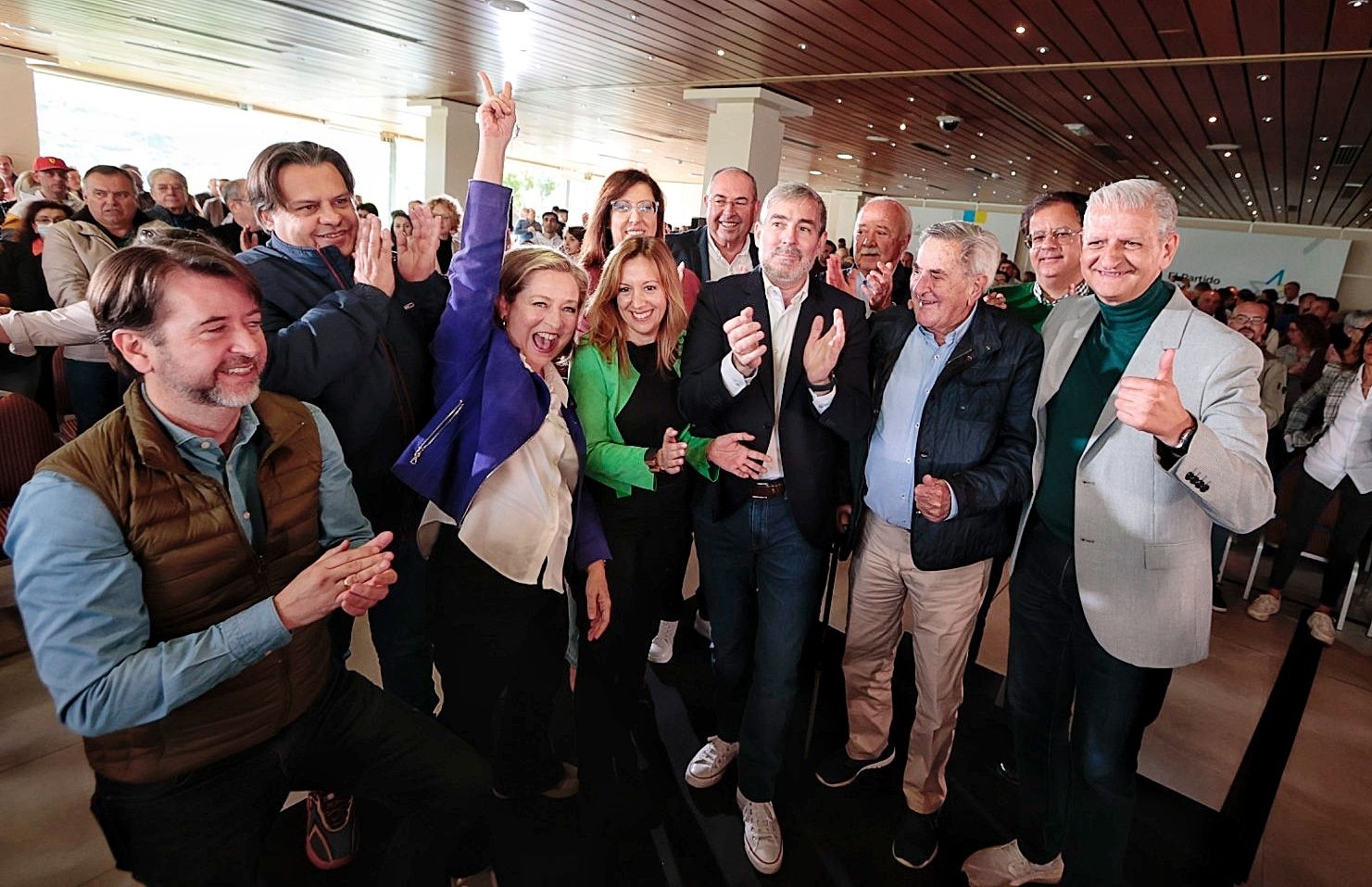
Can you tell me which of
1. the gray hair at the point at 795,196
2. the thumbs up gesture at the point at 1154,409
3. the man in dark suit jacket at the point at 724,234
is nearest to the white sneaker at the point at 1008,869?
the thumbs up gesture at the point at 1154,409

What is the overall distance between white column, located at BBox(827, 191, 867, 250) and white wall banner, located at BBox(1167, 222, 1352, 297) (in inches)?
404

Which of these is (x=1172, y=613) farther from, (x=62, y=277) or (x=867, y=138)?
(x=867, y=138)

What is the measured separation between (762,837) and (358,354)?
1835 millimetres

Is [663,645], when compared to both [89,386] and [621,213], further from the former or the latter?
[89,386]

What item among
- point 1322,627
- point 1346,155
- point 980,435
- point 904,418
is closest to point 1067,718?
point 980,435

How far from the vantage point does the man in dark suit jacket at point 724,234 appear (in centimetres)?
319

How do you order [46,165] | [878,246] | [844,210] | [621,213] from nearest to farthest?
1. [621,213]
2. [878,246]
3. [46,165]
4. [844,210]

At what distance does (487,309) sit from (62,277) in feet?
10.3

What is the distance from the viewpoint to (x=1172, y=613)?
67.7 inches

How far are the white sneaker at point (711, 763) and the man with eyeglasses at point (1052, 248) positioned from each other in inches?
75.2

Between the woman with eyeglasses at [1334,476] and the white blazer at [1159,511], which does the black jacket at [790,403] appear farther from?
the woman with eyeglasses at [1334,476]

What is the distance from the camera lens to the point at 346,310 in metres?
1.77

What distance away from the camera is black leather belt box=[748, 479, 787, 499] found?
2.11 m

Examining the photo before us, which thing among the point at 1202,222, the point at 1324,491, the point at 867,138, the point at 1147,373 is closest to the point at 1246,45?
the point at 1324,491
